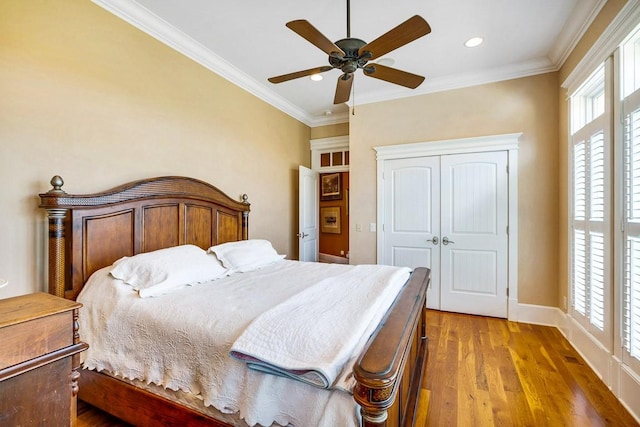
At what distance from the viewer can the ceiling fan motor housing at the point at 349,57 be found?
179 centimetres

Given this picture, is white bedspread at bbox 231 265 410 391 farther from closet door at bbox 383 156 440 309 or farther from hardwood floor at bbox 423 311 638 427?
closet door at bbox 383 156 440 309

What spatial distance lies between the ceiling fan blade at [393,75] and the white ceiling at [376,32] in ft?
2.15

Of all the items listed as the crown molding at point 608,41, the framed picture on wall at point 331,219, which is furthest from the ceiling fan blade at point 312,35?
the framed picture on wall at point 331,219

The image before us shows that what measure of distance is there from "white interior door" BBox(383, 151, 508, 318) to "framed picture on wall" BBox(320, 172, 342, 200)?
2164mm

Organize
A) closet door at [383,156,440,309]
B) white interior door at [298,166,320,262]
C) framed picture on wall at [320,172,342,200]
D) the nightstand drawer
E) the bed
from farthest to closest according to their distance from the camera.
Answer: framed picture on wall at [320,172,342,200]
white interior door at [298,166,320,262]
closet door at [383,156,440,309]
the bed
the nightstand drawer

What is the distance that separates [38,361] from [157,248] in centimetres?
160

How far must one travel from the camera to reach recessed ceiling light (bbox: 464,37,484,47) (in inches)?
110

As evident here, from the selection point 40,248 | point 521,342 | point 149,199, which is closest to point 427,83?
point 521,342

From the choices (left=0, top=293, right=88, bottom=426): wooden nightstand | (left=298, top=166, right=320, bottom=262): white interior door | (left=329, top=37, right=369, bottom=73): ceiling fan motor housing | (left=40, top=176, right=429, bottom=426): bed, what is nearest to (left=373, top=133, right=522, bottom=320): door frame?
(left=40, top=176, right=429, bottom=426): bed

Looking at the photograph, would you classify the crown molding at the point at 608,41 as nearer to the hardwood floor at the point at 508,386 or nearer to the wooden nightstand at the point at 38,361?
the hardwood floor at the point at 508,386

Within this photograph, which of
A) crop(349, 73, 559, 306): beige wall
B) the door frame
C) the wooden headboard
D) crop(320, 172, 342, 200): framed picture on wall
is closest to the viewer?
the wooden headboard

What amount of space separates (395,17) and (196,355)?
283 cm

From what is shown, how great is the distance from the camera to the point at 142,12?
239 cm

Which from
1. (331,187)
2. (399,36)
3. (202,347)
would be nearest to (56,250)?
(202,347)
